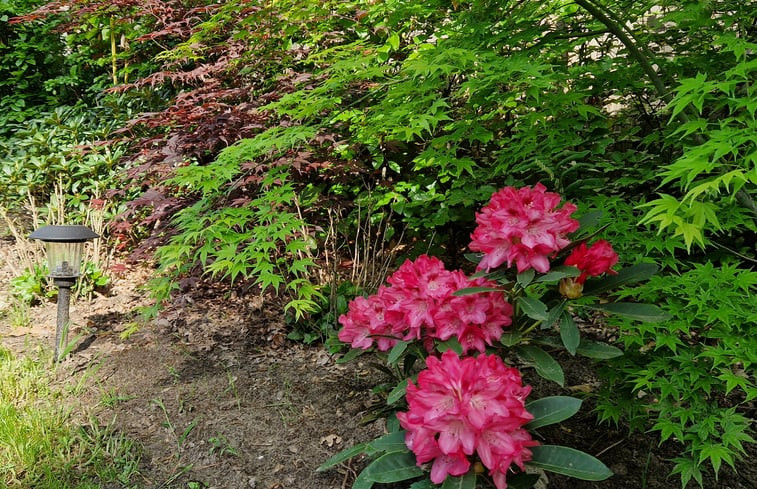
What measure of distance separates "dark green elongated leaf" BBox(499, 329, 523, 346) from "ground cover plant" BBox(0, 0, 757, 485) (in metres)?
0.11

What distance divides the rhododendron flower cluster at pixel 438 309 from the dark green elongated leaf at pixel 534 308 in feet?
0.30

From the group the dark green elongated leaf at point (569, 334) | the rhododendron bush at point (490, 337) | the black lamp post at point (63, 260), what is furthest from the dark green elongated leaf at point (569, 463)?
the black lamp post at point (63, 260)

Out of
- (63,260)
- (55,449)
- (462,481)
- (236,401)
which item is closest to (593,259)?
(462,481)

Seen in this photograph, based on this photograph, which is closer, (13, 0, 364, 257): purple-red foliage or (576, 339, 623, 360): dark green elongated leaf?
(576, 339, 623, 360): dark green elongated leaf

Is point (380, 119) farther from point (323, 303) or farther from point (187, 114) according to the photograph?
point (187, 114)

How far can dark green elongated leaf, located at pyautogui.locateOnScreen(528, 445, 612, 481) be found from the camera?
113 centimetres

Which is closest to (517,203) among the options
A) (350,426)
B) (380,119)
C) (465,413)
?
(465,413)

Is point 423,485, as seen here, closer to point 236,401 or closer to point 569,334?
point 569,334

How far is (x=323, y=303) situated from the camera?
2672 mm

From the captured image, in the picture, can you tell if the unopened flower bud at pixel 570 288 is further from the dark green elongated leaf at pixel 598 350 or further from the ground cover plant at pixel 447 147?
the dark green elongated leaf at pixel 598 350

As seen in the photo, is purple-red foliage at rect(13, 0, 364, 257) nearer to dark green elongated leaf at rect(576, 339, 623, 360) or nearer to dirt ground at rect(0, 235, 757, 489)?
dirt ground at rect(0, 235, 757, 489)

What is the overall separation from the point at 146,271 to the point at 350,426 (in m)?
2.34

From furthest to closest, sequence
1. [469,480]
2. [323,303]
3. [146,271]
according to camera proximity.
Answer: [146,271]
[323,303]
[469,480]

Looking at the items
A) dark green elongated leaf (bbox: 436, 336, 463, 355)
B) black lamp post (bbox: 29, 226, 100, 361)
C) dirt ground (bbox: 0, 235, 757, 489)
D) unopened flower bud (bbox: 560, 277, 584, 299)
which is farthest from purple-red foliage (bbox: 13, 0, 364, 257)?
unopened flower bud (bbox: 560, 277, 584, 299)
